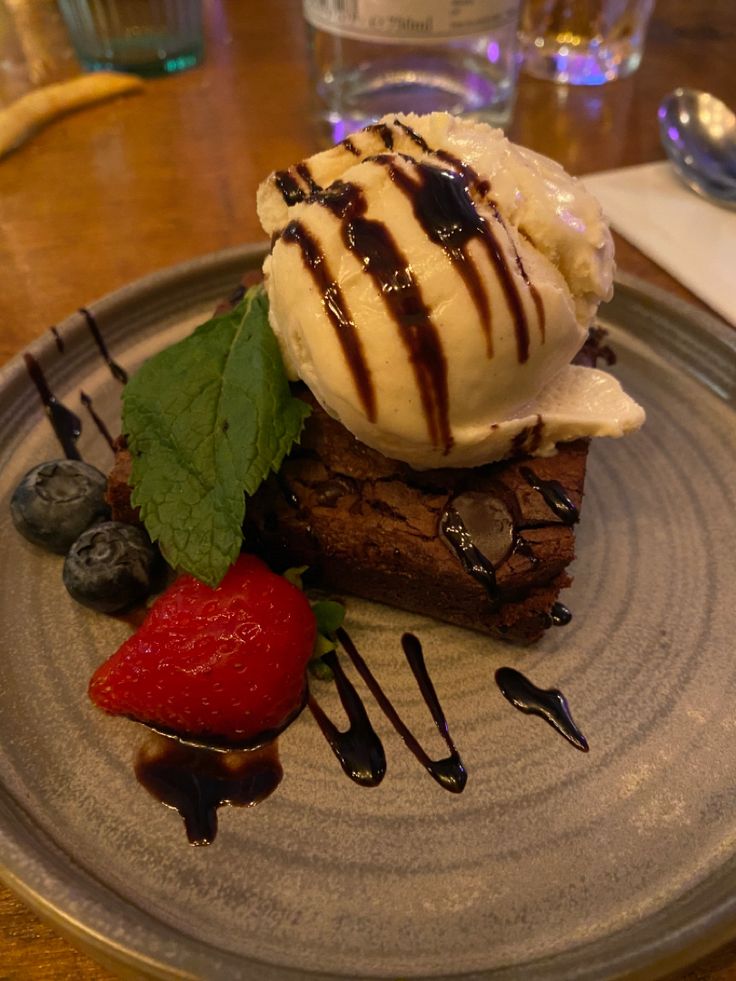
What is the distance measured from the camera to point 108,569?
129 cm

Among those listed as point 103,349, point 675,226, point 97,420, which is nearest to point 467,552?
point 97,420

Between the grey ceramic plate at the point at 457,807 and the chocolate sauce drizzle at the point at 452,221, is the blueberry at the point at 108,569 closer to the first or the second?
the grey ceramic plate at the point at 457,807

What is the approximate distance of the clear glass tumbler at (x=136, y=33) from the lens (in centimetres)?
285

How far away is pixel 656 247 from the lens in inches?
84.4

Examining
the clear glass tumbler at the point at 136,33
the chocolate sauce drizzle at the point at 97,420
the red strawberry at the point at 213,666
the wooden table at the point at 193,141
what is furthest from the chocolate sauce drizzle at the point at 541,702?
the clear glass tumbler at the point at 136,33

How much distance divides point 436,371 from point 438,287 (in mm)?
121

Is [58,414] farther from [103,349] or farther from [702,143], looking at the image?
[702,143]

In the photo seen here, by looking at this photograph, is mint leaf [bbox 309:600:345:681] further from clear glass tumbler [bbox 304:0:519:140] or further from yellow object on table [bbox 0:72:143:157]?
yellow object on table [bbox 0:72:143:157]

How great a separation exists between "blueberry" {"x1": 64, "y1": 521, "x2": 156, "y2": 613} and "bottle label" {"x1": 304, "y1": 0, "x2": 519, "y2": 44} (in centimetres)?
159

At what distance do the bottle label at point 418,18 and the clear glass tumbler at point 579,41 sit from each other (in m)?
0.80

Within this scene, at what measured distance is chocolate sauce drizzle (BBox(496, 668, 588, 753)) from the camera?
120 cm

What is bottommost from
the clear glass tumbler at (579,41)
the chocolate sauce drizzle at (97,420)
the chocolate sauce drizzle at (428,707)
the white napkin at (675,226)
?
the chocolate sauce drizzle at (428,707)

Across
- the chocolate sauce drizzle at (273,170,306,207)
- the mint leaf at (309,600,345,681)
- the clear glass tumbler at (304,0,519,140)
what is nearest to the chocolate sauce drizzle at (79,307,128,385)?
the chocolate sauce drizzle at (273,170,306,207)

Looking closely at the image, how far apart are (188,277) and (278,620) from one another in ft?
3.22
